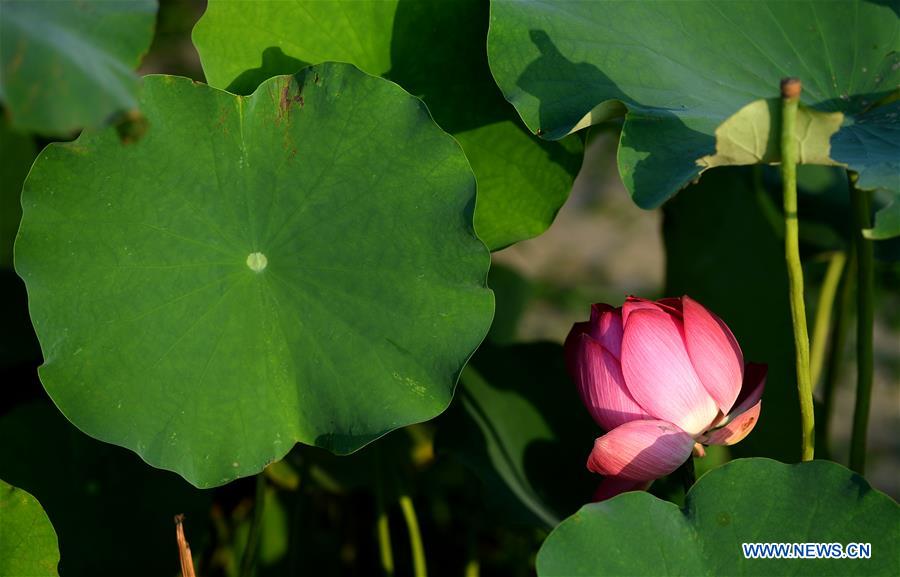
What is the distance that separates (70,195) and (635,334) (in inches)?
18.6

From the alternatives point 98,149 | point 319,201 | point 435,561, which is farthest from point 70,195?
point 435,561

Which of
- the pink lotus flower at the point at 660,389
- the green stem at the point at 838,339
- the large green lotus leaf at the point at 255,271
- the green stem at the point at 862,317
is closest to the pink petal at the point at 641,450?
the pink lotus flower at the point at 660,389

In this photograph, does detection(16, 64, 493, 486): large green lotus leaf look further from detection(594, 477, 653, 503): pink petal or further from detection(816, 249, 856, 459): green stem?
detection(816, 249, 856, 459): green stem

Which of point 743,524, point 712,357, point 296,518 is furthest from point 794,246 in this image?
point 296,518

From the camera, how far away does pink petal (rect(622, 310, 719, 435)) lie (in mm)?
747

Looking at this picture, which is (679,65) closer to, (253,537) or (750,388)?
(750,388)

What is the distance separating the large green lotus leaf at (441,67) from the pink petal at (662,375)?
0.22 meters

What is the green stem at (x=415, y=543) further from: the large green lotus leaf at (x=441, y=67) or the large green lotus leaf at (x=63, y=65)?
the large green lotus leaf at (x=63, y=65)

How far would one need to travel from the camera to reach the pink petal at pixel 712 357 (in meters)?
0.75

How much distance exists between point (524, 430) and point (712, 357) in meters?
0.36

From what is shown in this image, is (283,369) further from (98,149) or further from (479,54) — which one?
(479,54)

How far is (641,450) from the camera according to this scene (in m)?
0.74

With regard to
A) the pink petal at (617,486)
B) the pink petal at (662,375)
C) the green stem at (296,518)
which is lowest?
the green stem at (296,518)

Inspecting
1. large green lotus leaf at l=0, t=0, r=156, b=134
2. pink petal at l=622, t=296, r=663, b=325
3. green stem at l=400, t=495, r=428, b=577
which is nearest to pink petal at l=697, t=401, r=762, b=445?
pink petal at l=622, t=296, r=663, b=325
